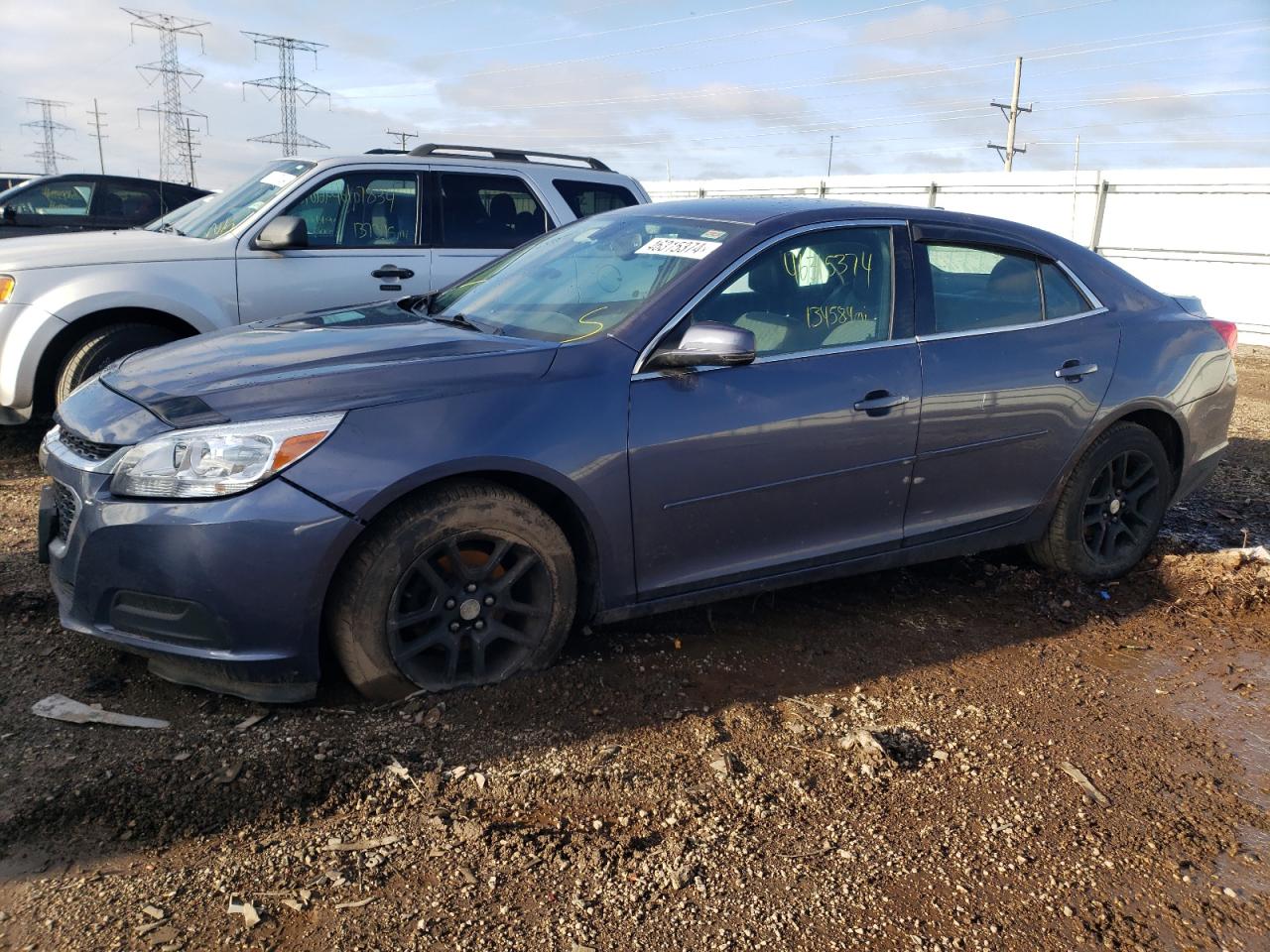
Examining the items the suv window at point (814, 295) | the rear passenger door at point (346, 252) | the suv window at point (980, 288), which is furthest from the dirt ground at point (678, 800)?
the rear passenger door at point (346, 252)

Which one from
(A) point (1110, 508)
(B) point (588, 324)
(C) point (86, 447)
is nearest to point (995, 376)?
(A) point (1110, 508)

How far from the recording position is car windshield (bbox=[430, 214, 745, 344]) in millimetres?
3754

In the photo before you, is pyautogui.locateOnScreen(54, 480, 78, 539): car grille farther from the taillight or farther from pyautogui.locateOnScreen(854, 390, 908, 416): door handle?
the taillight

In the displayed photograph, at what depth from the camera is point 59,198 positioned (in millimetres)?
12047

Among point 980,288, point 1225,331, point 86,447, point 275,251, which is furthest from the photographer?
point 275,251

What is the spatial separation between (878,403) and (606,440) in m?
1.13

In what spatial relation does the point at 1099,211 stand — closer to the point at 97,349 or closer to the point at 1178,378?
the point at 1178,378

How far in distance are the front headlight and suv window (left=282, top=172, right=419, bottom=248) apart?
3844 millimetres

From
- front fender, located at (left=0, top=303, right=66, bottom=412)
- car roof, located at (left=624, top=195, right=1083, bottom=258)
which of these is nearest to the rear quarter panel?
car roof, located at (left=624, top=195, right=1083, bottom=258)

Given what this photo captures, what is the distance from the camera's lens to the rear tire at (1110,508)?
15.1 feet

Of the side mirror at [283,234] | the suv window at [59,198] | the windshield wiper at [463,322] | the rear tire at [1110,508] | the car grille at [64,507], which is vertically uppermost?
the suv window at [59,198]

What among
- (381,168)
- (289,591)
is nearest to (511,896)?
(289,591)

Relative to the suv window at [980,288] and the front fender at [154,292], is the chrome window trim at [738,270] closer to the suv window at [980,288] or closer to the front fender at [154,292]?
the suv window at [980,288]

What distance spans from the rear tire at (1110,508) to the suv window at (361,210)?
14.7 ft
